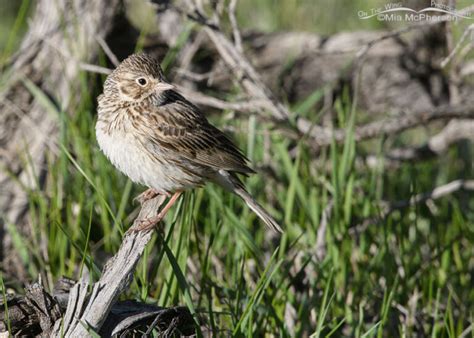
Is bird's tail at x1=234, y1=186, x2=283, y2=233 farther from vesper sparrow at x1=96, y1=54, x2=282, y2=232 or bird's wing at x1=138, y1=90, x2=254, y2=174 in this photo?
bird's wing at x1=138, y1=90, x2=254, y2=174

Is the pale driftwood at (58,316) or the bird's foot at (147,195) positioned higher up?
the bird's foot at (147,195)

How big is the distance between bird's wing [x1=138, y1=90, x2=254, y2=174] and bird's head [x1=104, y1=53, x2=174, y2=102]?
0.47ft

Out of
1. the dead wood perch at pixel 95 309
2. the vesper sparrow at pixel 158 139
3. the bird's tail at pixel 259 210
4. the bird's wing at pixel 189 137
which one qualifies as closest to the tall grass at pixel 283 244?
the bird's tail at pixel 259 210

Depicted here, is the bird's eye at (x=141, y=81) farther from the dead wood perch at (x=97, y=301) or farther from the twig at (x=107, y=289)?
the dead wood perch at (x=97, y=301)

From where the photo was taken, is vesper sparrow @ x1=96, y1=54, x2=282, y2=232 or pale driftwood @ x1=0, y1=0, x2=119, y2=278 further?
pale driftwood @ x1=0, y1=0, x2=119, y2=278

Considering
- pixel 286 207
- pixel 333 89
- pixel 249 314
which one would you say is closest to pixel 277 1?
pixel 333 89

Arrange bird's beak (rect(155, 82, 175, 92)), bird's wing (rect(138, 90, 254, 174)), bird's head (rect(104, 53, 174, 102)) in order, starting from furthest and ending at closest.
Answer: bird's wing (rect(138, 90, 254, 174)), bird's head (rect(104, 53, 174, 102)), bird's beak (rect(155, 82, 175, 92))

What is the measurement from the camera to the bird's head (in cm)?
536

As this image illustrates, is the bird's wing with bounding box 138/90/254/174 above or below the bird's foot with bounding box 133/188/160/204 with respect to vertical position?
above

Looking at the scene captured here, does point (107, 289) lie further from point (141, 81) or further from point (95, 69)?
point (95, 69)

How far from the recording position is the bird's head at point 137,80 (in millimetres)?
5363

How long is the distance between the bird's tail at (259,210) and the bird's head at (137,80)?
82 cm

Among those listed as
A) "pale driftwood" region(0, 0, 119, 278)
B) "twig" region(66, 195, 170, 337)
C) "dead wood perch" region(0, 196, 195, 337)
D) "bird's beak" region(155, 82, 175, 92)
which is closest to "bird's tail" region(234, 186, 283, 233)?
"bird's beak" region(155, 82, 175, 92)

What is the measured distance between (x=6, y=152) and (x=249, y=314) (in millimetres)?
3293
